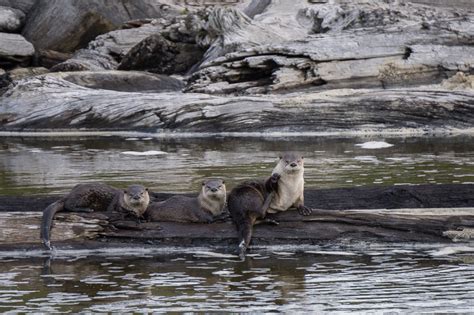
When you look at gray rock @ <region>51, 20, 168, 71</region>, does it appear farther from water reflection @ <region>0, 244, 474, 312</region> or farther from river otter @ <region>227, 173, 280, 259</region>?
water reflection @ <region>0, 244, 474, 312</region>

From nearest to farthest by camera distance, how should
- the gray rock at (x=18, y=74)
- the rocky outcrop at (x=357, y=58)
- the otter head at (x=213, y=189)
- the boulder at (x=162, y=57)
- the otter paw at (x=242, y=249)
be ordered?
the otter paw at (x=242, y=249) → the otter head at (x=213, y=189) → the rocky outcrop at (x=357, y=58) → the gray rock at (x=18, y=74) → the boulder at (x=162, y=57)

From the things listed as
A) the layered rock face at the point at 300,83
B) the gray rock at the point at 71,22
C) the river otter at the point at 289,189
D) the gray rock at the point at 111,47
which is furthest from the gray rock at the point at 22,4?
the river otter at the point at 289,189

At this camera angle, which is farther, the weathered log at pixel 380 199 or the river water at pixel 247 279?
the weathered log at pixel 380 199

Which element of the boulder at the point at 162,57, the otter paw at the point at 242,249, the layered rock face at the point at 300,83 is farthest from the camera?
the boulder at the point at 162,57

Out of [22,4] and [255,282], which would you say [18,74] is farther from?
[255,282]

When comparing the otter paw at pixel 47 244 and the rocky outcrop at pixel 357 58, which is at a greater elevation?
the rocky outcrop at pixel 357 58

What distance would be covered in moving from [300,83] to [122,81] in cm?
386

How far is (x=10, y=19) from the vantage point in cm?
2630

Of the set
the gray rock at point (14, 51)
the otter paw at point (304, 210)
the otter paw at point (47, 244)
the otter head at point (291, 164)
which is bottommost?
the otter paw at point (47, 244)

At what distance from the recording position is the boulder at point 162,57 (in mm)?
22562

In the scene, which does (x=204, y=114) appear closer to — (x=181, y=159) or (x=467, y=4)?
(x=181, y=159)

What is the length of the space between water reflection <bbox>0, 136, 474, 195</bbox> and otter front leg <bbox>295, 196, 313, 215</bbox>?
134 inches

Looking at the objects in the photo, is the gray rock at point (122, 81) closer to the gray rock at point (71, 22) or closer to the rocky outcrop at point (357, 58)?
the rocky outcrop at point (357, 58)

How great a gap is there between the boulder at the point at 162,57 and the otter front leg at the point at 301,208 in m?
14.1
